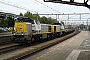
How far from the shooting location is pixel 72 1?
16.4 m

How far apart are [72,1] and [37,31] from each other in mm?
13412

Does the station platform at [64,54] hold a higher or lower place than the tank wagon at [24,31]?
lower

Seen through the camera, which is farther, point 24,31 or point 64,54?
point 24,31

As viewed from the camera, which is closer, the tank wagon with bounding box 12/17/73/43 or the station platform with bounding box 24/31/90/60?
the station platform with bounding box 24/31/90/60

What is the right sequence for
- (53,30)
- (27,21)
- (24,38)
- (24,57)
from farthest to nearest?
(53,30), (27,21), (24,38), (24,57)

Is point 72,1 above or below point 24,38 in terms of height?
above

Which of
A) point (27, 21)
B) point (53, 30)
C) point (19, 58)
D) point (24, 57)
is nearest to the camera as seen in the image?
point (19, 58)

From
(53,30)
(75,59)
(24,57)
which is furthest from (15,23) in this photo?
(53,30)

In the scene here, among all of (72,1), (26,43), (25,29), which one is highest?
(72,1)

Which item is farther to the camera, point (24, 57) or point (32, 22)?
point (32, 22)

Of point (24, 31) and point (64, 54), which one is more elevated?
point (24, 31)

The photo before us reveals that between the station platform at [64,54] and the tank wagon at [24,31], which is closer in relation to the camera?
the station platform at [64,54]

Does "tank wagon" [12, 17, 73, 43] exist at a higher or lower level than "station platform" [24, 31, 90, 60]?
higher

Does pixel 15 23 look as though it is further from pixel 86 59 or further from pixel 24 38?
pixel 86 59
